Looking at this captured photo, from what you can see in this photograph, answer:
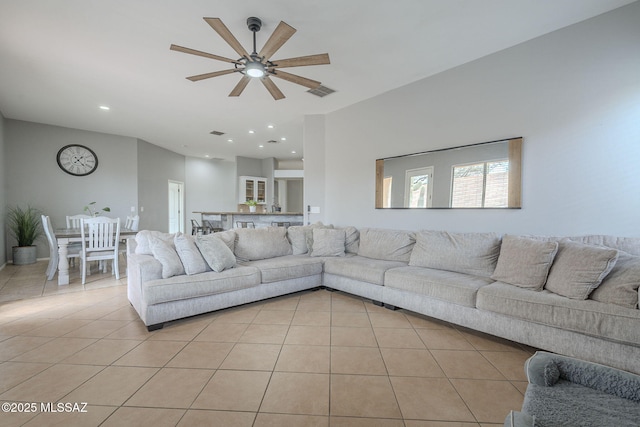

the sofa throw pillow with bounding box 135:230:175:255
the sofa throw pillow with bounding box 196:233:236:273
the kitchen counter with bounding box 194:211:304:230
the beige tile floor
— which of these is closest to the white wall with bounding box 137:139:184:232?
the kitchen counter with bounding box 194:211:304:230

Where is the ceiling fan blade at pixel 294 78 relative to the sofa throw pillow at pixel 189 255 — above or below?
above

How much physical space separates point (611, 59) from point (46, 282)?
7.15 meters

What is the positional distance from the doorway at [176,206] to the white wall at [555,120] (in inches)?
303

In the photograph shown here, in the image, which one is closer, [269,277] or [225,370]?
[225,370]

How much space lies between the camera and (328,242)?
3.85 m

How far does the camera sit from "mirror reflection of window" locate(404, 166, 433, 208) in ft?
11.9

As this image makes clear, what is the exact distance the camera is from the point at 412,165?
378 cm

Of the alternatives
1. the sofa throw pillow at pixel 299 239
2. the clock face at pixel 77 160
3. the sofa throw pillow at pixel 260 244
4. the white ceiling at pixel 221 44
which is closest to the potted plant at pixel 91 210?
the clock face at pixel 77 160

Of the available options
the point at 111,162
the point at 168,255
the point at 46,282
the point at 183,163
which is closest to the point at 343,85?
the point at 168,255

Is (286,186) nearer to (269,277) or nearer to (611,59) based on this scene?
(269,277)

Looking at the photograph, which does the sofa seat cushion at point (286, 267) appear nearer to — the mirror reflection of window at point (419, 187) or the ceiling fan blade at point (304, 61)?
the mirror reflection of window at point (419, 187)

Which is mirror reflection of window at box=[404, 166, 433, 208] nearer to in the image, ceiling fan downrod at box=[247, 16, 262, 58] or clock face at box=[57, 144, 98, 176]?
ceiling fan downrod at box=[247, 16, 262, 58]

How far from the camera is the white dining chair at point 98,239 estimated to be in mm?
3932

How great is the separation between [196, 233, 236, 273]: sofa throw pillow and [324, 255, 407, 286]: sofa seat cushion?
4.06ft
